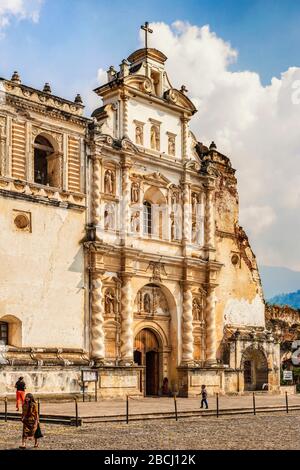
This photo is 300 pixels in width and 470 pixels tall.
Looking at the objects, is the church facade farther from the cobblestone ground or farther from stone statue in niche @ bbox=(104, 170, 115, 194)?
the cobblestone ground

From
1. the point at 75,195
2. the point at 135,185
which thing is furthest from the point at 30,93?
the point at 135,185

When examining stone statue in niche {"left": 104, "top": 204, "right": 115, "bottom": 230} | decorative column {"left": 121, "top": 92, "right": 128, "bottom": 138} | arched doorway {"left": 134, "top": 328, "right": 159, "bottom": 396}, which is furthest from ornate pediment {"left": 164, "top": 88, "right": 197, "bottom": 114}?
arched doorway {"left": 134, "top": 328, "right": 159, "bottom": 396}

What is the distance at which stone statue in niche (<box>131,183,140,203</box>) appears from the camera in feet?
112

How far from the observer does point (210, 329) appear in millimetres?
36750

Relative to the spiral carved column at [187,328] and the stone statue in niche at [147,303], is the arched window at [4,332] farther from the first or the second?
the spiral carved column at [187,328]

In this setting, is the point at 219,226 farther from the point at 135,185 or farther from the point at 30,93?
the point at 30,93

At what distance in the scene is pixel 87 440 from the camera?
17109 mm

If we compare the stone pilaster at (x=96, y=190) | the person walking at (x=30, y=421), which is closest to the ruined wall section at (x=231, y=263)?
the stone pilaster at (x=96, y=190)

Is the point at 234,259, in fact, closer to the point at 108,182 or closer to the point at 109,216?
the point at 109,216

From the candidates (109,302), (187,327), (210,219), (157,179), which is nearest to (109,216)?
(157,179)

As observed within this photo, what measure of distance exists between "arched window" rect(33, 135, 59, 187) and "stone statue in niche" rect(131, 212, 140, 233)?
4332 mm

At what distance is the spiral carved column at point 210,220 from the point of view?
37.4 metres

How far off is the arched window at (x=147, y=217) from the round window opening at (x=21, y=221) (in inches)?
281

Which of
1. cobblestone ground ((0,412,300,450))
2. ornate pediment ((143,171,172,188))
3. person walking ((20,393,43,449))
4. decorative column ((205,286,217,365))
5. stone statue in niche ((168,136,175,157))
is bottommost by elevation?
cobblestone ground ((0,412,300,450))
